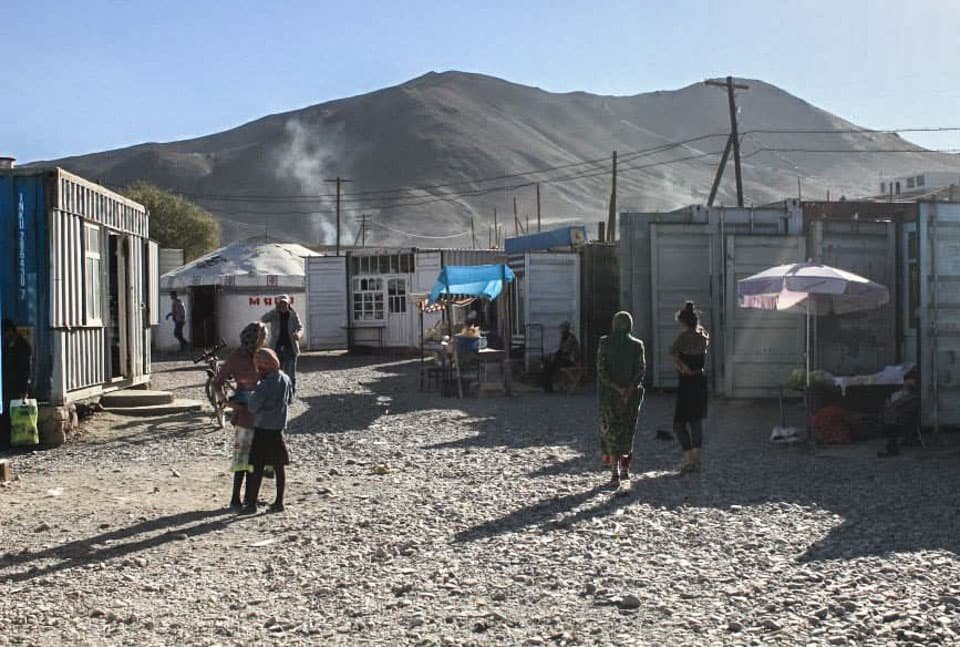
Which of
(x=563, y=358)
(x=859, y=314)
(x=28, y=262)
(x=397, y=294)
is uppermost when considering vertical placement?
(x=28, y=262)

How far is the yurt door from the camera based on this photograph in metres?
28.8

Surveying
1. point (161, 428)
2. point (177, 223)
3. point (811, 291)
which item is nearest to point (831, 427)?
point (811, 291)

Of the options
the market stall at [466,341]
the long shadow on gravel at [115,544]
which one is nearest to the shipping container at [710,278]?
the market stall at [466,341]

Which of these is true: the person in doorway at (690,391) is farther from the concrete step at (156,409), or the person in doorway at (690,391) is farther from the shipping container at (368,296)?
the shipping container at (368,296)

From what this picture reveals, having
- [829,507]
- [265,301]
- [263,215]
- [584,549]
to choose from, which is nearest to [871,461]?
[829,507]

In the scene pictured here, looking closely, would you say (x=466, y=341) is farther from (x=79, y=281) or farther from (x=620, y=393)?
(x=620, y=393)

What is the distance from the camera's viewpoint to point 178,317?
3092cm

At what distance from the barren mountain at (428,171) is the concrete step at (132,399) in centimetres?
8923

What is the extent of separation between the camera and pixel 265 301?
3322 centimetres

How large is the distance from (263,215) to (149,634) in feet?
445

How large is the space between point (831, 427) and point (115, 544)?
7431mm

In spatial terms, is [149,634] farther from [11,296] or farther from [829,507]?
[11,296]

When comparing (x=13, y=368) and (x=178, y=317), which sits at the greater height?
(x=178, y=317)

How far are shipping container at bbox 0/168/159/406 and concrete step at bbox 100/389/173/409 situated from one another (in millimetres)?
203
